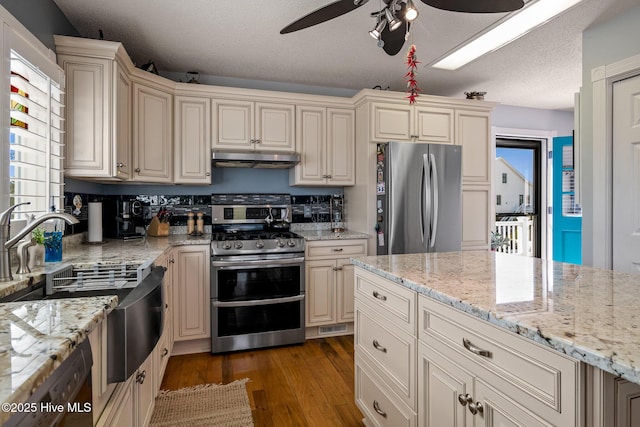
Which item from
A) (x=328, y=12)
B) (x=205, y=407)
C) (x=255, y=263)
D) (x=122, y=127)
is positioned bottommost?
(x=205, y=407)

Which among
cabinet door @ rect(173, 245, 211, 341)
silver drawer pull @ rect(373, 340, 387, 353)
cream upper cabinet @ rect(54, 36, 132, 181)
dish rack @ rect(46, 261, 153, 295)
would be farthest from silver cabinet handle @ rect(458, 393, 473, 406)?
cream upper cabinet @ rect(54, 36, 132, 181)

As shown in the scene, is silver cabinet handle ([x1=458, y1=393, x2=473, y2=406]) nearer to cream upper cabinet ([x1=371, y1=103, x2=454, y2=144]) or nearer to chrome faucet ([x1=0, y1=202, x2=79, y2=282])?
chrome faucet ([x1=0, y1=202, x2=79, y2=282])

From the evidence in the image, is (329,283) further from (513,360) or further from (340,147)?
(513,360)

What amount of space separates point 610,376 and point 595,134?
8.27 feet

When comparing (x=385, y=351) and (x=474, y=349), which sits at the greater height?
(x=474, y=349)

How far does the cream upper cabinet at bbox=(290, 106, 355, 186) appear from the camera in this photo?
343cm

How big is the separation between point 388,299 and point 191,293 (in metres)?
1.90

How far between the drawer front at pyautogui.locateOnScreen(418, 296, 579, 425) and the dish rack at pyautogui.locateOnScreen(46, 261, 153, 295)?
1.39 meters

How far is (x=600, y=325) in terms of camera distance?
0.86m

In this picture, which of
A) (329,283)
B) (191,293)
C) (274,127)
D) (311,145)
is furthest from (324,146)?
(191,293)

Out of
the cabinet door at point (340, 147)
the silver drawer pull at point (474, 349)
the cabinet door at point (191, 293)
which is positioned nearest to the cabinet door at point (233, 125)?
the cabinet door at point (340, 147)

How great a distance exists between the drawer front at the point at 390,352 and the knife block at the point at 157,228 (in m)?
2.03

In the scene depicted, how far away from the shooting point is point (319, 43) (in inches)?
111

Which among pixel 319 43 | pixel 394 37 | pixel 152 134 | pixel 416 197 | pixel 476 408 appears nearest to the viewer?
pixel 476 408
